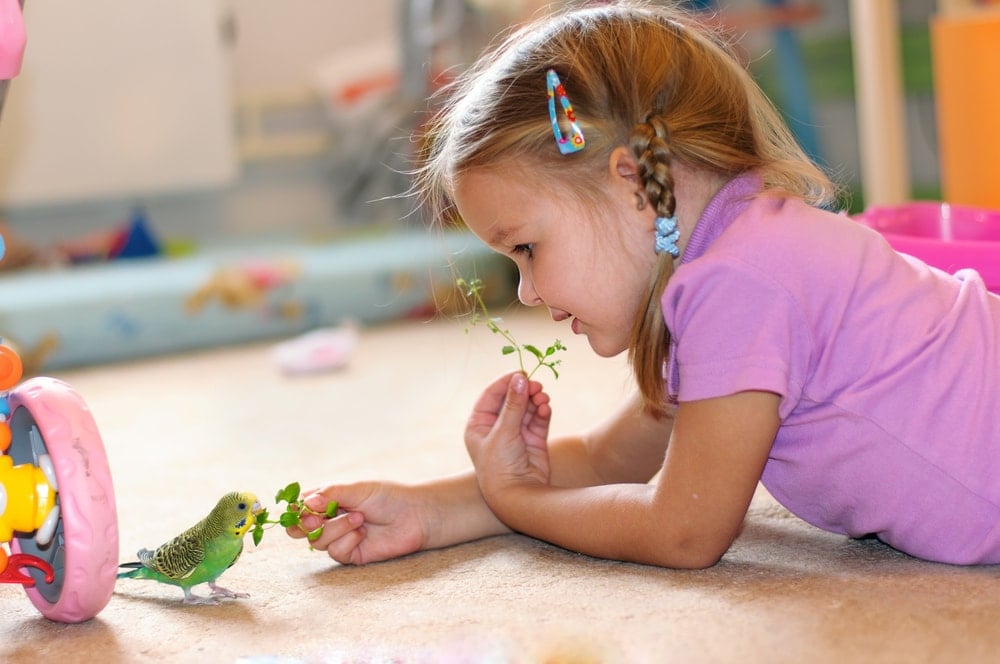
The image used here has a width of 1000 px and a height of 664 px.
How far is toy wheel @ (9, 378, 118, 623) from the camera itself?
2.68ft

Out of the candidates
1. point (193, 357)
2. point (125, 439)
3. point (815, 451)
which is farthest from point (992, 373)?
point (193, 357)

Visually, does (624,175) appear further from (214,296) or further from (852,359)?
(214,296)

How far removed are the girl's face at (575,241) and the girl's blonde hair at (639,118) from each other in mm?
12

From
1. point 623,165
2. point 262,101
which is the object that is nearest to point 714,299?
point 623,165

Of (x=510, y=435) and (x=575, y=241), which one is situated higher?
(x=575, y=241)

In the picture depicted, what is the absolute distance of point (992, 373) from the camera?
2.86 feet

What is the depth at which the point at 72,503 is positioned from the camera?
0.82m

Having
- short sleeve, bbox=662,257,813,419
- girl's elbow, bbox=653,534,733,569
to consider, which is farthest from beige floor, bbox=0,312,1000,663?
short sleeve, bbox=662,257,813,419

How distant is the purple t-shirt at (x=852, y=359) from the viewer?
82 centimetres

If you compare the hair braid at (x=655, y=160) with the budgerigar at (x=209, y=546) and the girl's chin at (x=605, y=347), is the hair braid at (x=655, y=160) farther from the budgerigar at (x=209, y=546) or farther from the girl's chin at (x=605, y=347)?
the budgerigar at (x=209, y=546)

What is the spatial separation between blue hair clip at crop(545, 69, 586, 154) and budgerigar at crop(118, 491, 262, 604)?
1.13 ft

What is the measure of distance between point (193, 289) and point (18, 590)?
143 centimetres

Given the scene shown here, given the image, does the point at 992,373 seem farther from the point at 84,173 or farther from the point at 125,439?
the point at 84,173

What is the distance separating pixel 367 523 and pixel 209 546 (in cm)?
17
